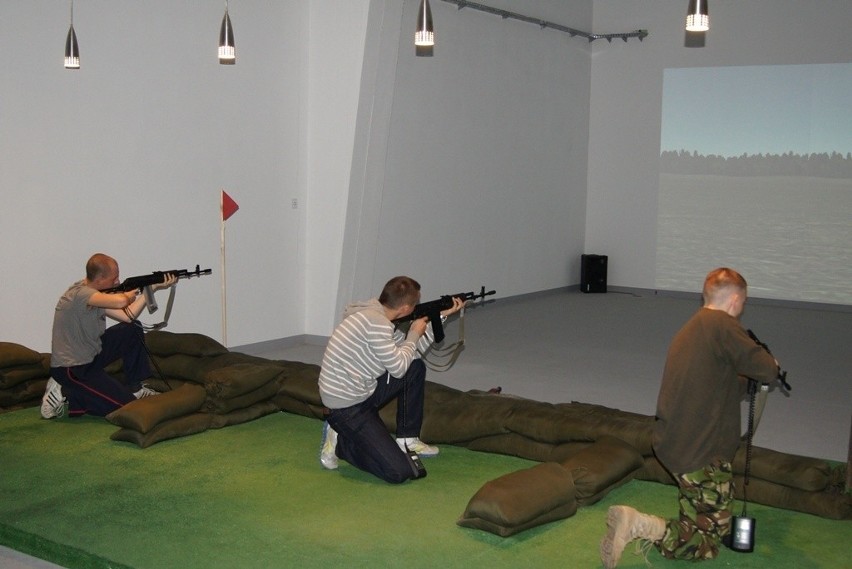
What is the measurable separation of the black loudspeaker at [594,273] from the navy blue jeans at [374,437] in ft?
29.0

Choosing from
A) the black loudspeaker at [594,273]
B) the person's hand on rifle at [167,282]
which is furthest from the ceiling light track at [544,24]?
the person's hand on rifle at [167,282]

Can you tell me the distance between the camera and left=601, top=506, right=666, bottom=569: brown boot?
400 cm

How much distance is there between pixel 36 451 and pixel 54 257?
6.88 ft

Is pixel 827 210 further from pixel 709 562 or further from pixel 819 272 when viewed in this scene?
pixel 709 562

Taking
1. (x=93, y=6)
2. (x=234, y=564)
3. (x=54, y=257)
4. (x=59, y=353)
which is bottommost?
(x=234, y=564)

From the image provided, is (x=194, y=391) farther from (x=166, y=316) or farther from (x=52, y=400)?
(x=166, y=316)

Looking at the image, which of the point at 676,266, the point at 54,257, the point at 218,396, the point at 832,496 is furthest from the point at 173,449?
the point at 676,266

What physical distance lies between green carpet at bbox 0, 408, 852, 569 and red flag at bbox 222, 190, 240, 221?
10.2 ft

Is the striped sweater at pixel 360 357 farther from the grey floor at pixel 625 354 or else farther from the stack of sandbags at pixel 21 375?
the stack of sandbags at pixel 21 375

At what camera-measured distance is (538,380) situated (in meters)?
8.16

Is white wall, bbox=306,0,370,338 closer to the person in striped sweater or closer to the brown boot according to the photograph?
the person in striped sweater

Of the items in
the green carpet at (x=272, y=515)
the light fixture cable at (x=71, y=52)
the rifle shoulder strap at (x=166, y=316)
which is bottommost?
the green carpet at (x=272, y=515)

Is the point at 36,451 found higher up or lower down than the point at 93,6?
lower down

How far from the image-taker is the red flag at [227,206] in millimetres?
8695
